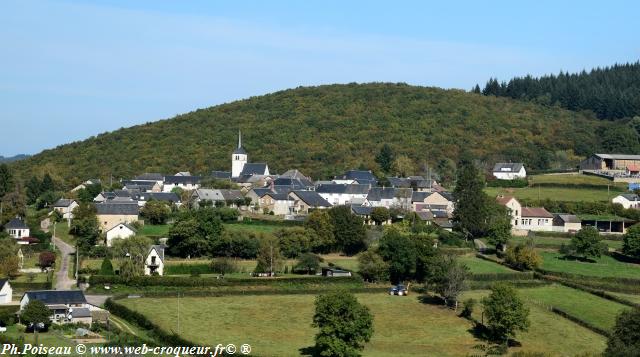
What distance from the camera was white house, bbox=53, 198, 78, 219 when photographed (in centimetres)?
7631

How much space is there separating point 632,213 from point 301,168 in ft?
131

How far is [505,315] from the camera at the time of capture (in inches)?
1826

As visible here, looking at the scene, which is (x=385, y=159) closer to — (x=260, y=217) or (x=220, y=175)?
(x=220, y=175)

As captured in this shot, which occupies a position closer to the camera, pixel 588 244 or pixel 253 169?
pixel 588 244

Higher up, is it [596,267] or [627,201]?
[627,201]

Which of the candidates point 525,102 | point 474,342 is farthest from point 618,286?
point 525,102

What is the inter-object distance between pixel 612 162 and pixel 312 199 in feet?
113

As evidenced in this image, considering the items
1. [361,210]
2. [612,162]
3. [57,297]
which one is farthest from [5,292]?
[612,162]

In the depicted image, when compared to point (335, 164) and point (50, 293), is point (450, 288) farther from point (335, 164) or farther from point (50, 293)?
point (335, 164)

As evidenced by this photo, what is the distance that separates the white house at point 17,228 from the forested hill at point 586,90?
9343 centimetres

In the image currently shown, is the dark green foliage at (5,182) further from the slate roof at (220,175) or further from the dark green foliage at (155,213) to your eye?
the slate roof at (220,175)

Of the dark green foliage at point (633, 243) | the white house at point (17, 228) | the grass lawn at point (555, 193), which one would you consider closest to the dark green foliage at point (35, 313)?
the white house at point (17, 228)

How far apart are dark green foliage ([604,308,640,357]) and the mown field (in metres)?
2.70

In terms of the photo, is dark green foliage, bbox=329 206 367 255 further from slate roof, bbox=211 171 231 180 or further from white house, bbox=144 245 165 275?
slate roof, bbox=211 171 231 180
